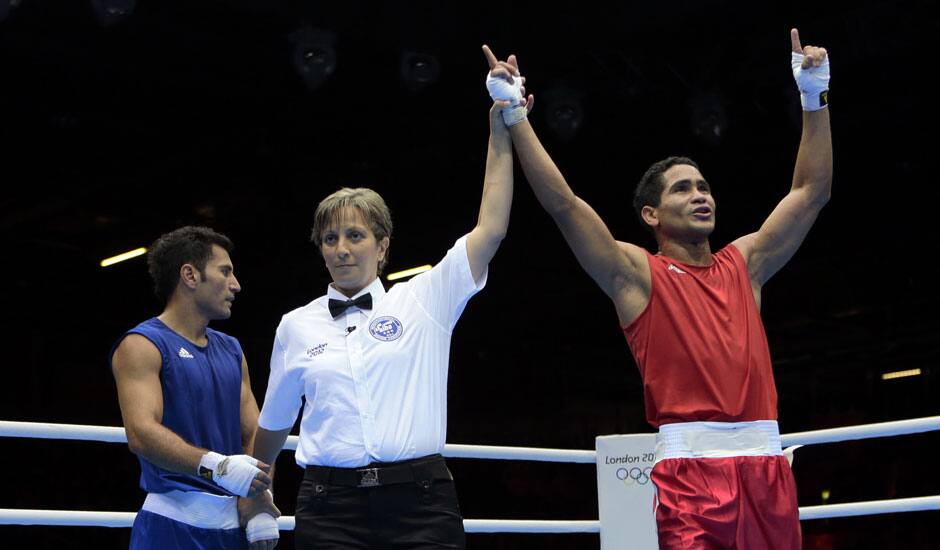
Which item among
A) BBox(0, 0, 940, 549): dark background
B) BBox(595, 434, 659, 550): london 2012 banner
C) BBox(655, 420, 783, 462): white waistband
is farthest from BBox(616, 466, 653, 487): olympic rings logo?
BBox(0, 0, 940, 549): dark background

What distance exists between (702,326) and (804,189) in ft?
1.96

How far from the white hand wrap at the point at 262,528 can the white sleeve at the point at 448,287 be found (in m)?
0.64

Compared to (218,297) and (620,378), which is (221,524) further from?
(620,378)

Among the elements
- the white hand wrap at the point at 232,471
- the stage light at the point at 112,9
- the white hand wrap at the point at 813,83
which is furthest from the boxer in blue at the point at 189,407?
the stage light at the point at 112,9

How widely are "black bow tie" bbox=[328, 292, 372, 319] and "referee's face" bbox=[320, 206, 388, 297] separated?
6 cm

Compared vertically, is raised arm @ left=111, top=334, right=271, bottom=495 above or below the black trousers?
above

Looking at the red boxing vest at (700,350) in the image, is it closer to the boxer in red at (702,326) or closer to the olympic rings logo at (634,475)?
the boxer in red at (702,326)

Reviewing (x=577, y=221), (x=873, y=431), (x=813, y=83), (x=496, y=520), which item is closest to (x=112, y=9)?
(x=496, y=520)

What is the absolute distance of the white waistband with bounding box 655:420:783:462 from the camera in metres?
2.56

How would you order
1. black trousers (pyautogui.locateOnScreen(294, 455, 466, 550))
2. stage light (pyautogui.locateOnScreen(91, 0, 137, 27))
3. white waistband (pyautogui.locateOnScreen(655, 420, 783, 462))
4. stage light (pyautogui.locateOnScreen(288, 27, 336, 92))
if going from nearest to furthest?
black trousers (pyautogui.locateOnScreen(294, 455, 466, 550)), white waistband (pyautogui.locateOnScreen(655, 420, 783, 462)), stage light (pyautogui.locateOnScreen(91, 0, 137, 27)), stage light (pyautogui.locateOnScreen(288, 27, 336, 92))

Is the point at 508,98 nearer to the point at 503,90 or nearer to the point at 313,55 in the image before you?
the point at 503,90

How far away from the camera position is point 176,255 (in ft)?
9.51

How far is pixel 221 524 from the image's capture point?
2666 millimetres

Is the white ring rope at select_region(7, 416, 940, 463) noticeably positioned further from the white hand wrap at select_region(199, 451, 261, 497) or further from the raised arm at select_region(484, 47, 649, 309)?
the raised arm at select_region(484, 47, 649, 309)
